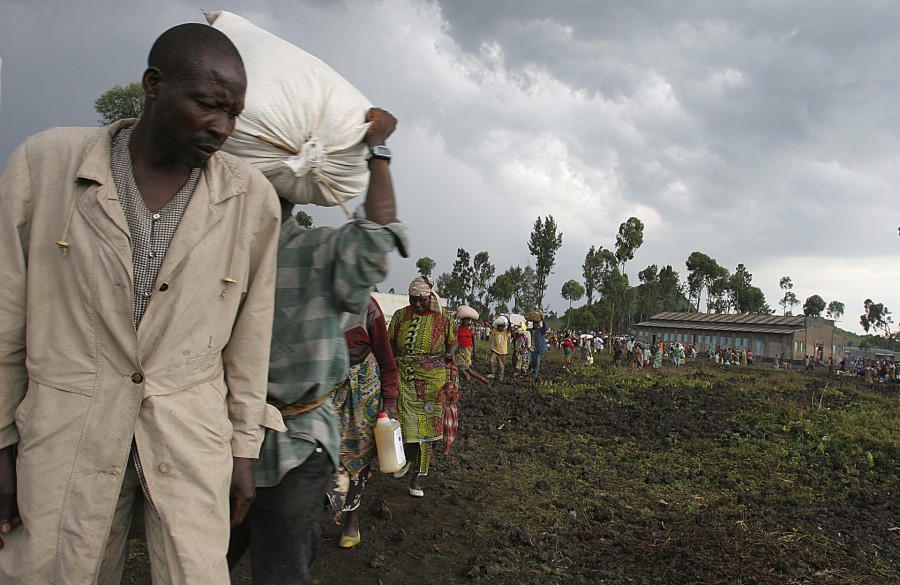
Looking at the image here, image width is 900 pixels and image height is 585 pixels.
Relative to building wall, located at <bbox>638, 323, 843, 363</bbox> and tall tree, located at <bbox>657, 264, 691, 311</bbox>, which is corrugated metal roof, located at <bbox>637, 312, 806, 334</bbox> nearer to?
building wall, located at <bbox>638, 323, 843, 363</bbox>

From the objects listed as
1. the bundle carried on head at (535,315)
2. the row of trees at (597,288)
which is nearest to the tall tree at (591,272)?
the row of trees at (597,288)

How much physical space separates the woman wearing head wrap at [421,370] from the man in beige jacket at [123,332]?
3.31 m

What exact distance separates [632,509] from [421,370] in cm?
195

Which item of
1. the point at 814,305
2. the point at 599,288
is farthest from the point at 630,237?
the point at 814,305

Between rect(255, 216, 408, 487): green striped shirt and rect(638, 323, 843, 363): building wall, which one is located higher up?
rect(638, 323, 843, 363): building wall

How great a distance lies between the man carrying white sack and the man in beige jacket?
0.28 meters

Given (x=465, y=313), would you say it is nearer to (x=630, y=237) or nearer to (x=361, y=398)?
(x=361, y=398)

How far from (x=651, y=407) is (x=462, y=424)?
4326 millimetres

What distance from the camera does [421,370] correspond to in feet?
15.6

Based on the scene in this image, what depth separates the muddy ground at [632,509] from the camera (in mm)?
3727

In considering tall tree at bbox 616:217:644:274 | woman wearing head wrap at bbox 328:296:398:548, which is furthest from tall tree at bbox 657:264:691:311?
woman wearing head wrap at bbox 328:296:398:548

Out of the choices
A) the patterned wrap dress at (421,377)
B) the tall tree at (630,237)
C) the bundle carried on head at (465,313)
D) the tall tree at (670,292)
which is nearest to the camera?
the patterned wrap dress at (421,377)

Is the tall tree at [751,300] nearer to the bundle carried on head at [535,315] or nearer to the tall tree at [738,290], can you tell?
the tall tree at [738,290]

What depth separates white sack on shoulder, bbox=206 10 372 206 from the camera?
165 centimetres
